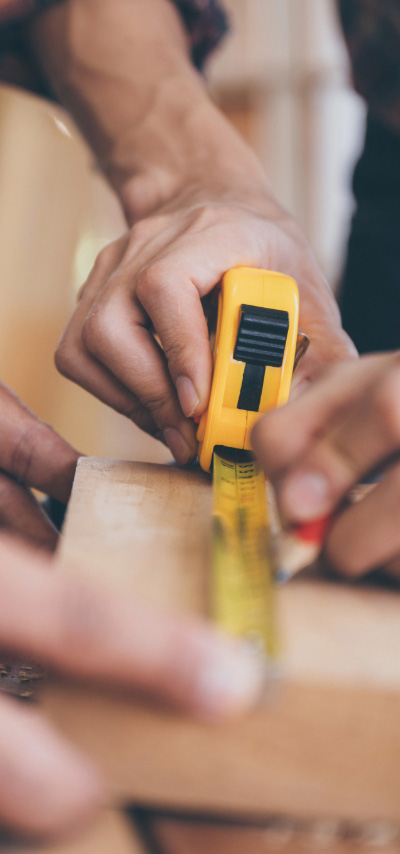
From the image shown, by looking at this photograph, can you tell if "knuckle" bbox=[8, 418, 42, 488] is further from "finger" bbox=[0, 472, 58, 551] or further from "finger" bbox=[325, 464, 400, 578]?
"finger" bbox=[325, 464, 400, 578]

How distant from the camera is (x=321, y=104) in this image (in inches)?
165

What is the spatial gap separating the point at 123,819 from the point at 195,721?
3.3 inches

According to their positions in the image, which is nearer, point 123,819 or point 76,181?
point 123,819

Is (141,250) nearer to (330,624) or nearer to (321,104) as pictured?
(330,624)

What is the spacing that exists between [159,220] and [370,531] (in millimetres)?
555

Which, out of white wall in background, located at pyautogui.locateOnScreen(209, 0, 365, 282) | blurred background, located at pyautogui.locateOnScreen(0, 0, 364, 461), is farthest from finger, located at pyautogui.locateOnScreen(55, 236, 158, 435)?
white wall in background, located at pyautogui.locateOnScreen(209, 0, 365, 282)

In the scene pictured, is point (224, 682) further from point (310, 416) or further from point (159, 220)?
point (159, 220)

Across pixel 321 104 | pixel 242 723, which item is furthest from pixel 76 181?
pixel 321 104

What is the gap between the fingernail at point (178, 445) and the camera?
2.38 ft

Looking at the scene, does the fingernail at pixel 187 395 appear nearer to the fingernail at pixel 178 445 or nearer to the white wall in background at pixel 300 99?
the fingernail at pixel 178 445

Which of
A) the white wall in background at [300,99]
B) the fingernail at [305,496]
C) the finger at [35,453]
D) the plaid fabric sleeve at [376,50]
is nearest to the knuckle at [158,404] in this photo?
the finger at [35,453]

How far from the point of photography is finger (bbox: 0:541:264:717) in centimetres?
32

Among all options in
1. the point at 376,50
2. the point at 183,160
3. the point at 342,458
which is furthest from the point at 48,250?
the point at 342,458

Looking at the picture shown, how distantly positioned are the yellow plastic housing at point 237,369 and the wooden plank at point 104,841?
38cm
